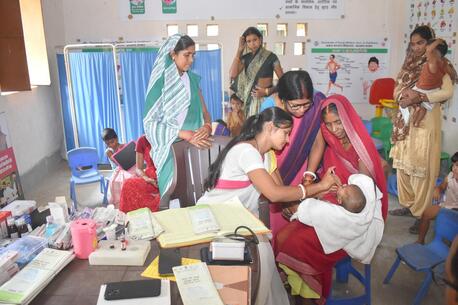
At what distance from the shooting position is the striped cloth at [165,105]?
2.56 m

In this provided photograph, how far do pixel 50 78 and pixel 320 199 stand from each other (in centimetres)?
462

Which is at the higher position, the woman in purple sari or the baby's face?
the woman in purple sari

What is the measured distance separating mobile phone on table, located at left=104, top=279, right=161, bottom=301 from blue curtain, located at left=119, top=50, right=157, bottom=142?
145 inches

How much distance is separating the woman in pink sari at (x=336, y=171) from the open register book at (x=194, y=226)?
550 mm

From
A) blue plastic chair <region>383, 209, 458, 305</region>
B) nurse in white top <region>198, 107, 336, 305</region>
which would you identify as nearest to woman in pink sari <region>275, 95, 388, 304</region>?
nurse in white top <region>198, 107, 336, 305</region>

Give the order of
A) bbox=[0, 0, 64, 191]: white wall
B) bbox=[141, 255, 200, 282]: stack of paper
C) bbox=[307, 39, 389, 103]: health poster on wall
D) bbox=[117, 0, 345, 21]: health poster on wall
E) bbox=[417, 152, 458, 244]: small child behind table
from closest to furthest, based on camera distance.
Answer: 1. bbox=[141, 255, 200, 282]: stack of paper
2. bbox=[417, 152, 458, 244]: small child behind table
3. bbox=[0, 0, 64, 191]: white wall
4. bbox=[117, 0, 345, 21]: health poster on wall
5. bbox=[307, 39, 389, 103]: health poster on wall

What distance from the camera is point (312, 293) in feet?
7.59

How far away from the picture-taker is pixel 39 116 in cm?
536

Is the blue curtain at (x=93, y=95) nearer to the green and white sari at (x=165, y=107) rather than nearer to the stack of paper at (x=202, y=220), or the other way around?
the green and white sari at (x=165, y=107)

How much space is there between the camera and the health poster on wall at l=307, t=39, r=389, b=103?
561cm

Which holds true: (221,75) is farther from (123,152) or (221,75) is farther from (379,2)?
(379,2)

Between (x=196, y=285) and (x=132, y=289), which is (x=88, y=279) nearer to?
(x=132, y=289)

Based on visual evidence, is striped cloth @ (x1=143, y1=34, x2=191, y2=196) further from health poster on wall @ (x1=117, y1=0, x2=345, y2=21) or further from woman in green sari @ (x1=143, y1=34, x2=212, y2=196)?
health poster on wall @ (x1=117, y1=0, x2=345, y2=21)

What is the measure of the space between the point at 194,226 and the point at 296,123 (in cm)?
122
